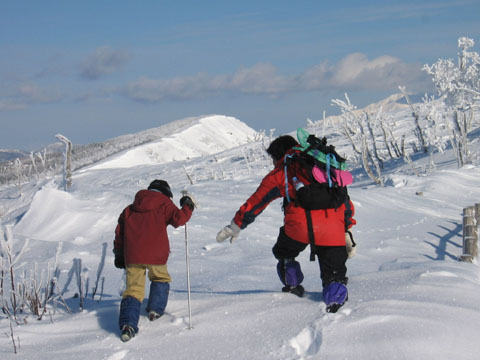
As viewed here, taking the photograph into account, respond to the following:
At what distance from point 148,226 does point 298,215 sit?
44.5 inches

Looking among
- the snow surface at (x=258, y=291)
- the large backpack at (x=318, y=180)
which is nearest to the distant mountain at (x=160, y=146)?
the snow surface at (x=258, y=291)

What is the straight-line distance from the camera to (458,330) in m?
2.82

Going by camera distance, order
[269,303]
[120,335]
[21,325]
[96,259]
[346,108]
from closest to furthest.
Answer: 1. [120,335]
2. [269,303]
3. [21,325]
4. [96,259]
5. [346,108]

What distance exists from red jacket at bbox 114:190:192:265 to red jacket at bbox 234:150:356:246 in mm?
530

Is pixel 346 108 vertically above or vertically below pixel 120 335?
above

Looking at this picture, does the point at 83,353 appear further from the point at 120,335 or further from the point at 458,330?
the point at 458,330

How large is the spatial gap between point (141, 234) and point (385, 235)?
6272mm

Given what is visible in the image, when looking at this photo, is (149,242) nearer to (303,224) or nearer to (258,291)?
(303,224)

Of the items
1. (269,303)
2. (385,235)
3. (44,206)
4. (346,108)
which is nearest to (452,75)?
(346,108)

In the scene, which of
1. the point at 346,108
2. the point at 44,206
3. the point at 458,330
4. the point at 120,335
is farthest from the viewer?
the point at 346,108

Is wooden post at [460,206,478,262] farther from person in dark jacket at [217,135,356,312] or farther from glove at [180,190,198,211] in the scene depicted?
glove at [180,190,198,211]

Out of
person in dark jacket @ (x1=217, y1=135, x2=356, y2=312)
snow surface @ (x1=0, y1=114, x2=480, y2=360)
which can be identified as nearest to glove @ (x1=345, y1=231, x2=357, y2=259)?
person in dark jacket @ (x1=217, y1=135, x2=356, y2=312)

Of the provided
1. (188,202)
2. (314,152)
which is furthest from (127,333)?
(314,152)

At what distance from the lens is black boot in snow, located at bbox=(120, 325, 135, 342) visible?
334cm
